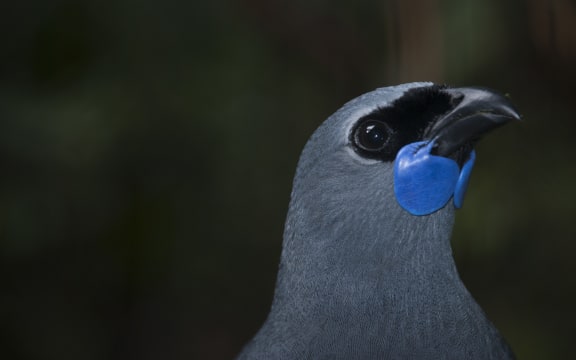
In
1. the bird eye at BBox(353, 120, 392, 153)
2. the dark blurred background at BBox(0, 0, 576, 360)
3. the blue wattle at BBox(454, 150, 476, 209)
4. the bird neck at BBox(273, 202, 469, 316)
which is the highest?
the bird eye at BBox(353, 120, 392, 153)

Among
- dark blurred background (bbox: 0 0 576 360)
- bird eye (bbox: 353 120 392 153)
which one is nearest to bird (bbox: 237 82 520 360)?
bird eye (bbox: 353 120 392 153)

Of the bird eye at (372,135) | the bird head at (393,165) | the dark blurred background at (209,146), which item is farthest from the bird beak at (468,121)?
the dark blurred background at (209,146)

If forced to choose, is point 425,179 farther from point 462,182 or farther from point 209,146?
point 209,146

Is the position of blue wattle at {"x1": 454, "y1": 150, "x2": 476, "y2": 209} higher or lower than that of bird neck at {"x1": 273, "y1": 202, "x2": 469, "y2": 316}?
higher

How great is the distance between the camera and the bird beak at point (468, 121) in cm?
240

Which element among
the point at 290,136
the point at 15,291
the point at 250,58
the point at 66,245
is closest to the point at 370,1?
the point at 250,58

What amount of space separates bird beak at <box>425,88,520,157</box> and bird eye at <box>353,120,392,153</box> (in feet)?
0.41

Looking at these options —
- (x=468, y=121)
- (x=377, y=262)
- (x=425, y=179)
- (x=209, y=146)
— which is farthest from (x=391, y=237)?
(x=209, y=146)

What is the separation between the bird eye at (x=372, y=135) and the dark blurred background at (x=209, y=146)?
5.90 feet

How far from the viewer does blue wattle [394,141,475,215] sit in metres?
2.41

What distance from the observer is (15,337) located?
5.53 m

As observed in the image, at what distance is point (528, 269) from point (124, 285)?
277 centimetres

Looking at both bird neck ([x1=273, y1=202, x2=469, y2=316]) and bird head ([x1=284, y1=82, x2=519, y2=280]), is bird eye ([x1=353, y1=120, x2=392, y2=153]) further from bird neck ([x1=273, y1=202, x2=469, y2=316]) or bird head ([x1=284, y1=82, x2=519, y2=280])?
bird neck ([x1=273, y1=202, x2=469, y2=316])

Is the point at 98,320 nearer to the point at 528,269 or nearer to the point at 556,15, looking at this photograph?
the point at 528,269
